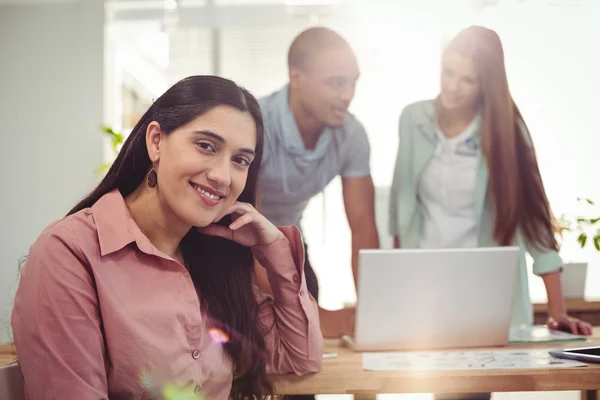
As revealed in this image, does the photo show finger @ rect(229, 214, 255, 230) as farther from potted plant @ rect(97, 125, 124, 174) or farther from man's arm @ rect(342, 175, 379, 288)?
potted plant @ rect(97, 125, 124, 174)

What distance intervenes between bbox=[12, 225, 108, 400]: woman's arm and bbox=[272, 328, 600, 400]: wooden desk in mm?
550

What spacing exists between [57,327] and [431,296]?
1.01 metres

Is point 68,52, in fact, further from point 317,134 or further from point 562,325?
point 562,325

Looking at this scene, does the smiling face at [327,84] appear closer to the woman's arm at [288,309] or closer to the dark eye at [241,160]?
the woman's arm at [288,309]

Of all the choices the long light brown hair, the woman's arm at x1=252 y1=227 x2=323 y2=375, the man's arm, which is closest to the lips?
the woman's arm at x1=252 y1=227 x2=323 y2=375

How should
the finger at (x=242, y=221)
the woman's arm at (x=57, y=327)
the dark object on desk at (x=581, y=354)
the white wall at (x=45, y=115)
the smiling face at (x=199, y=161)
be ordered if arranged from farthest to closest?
the white wall at (x=45, y=115)
the dark object on desk at (x=581, y=354)
the finger at (x=242, y=221)
the smiling face at (x=199, y=161)
the woman's arm at (x=57, y=327)

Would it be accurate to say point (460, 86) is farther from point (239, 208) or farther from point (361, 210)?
point (239, 208)

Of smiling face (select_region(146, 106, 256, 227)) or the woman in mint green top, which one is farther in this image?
the woman in mint green top

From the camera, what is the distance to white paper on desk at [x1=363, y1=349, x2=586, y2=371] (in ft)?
5.16

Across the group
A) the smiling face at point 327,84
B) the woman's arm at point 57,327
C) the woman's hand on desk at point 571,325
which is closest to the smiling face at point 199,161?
the woman's arm at point 57,327

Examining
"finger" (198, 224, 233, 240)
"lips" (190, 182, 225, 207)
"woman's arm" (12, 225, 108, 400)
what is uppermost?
"lips" (190, 182, 225, 207)

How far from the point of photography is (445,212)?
3.24m

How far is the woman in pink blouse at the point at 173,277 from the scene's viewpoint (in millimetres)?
1168

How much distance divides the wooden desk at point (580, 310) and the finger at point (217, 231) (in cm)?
228
